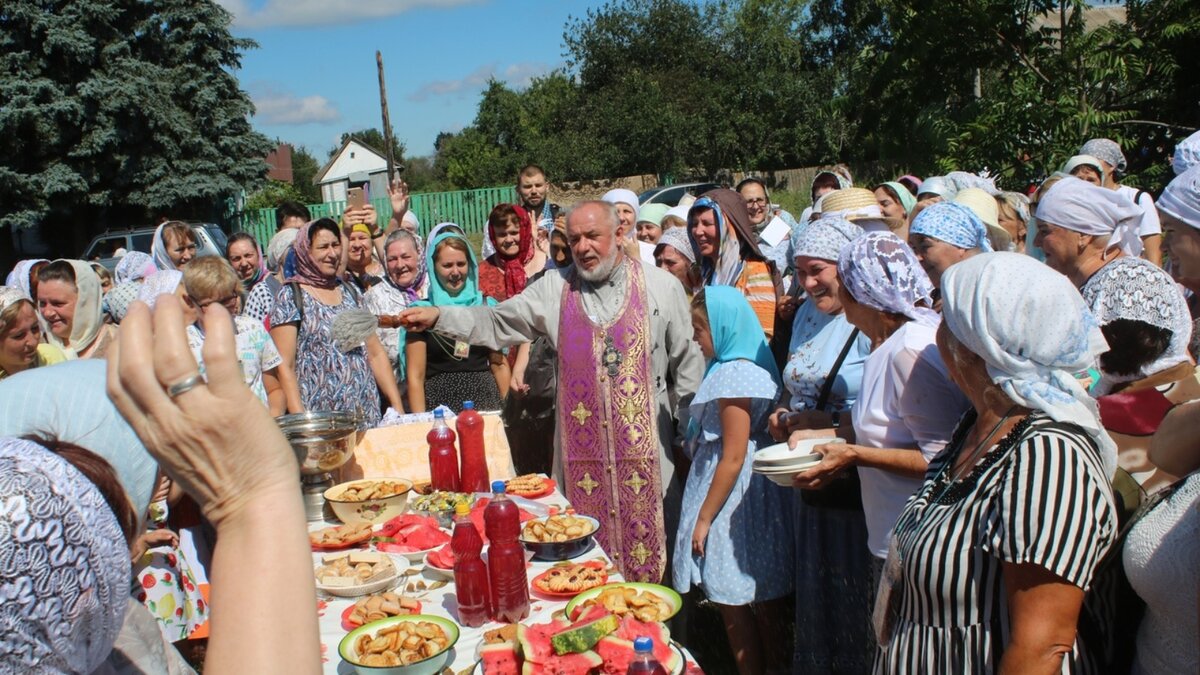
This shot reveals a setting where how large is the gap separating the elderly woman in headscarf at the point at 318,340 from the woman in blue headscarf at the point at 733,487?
203 cm

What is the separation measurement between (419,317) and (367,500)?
0.98 meters

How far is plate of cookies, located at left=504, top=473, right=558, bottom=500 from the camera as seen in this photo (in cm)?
367

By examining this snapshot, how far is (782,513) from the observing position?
349cm

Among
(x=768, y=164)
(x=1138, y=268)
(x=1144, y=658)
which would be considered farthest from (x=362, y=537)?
(x=768, y=164)

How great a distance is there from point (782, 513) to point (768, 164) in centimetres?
2868

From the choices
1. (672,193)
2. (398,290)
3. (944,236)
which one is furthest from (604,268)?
(672,193)

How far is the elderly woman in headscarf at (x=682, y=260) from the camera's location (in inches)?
207

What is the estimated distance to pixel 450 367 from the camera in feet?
17.6

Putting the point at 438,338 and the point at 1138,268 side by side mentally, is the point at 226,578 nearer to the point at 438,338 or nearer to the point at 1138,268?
the point at 1138,268

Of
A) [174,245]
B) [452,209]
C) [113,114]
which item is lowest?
[174,245]

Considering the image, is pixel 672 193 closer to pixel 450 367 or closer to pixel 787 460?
pixel 450 367

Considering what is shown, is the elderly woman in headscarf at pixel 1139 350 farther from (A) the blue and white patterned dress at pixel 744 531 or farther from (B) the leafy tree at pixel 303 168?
(B) the leafy tree at pixel 303 168

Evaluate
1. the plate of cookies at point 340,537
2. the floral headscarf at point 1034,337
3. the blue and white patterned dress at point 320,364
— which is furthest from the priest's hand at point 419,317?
the floral headscarf at point 1034,337

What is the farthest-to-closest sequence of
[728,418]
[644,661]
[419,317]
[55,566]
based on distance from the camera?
[419,317]
[728,418]
[644,661]
[55,566]
